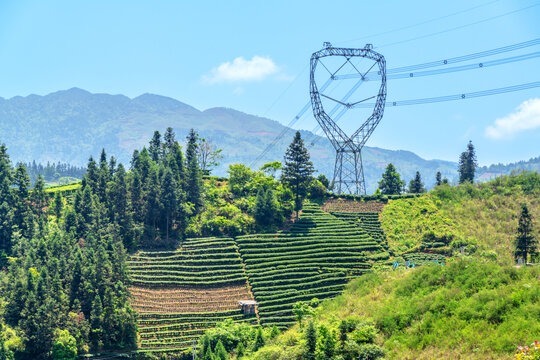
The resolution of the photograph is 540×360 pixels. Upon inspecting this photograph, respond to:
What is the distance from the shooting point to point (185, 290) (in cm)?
6444

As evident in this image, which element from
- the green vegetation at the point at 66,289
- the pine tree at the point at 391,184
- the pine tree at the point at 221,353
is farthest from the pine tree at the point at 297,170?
the pine tree at the point at 221,353

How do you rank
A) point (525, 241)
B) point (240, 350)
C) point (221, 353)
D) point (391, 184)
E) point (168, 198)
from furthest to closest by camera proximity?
point (391, 184), point (168, 198), point (525, 241), point (240, 350), point (221, 353)

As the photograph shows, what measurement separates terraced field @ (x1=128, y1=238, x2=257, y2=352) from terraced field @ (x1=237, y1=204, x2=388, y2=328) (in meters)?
2.07

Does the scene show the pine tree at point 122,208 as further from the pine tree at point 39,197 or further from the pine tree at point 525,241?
the pine tree at point 525,241

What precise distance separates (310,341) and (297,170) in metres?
55.2

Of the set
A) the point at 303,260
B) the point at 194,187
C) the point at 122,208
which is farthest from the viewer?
the point at 194,187

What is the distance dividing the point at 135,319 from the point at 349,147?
46600mm

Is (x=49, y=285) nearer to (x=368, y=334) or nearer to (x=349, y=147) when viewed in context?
(x=368, y=334)

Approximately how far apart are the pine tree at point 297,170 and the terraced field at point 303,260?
17.5ft

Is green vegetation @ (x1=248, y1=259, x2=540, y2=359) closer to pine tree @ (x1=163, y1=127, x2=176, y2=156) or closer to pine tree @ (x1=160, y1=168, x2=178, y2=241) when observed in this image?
pine tree @ (x1=160, y1=168, x2=178, y2=241)

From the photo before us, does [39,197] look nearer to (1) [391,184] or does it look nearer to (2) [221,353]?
(2) [221,353]

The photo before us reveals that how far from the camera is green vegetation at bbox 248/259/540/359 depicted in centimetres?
2877

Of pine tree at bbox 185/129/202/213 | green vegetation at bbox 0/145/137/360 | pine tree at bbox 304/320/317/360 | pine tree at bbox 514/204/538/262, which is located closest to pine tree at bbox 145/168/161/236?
pine tree at bbox 185/129/202/213

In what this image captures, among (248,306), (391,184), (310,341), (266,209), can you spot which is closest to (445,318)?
(310,341)
